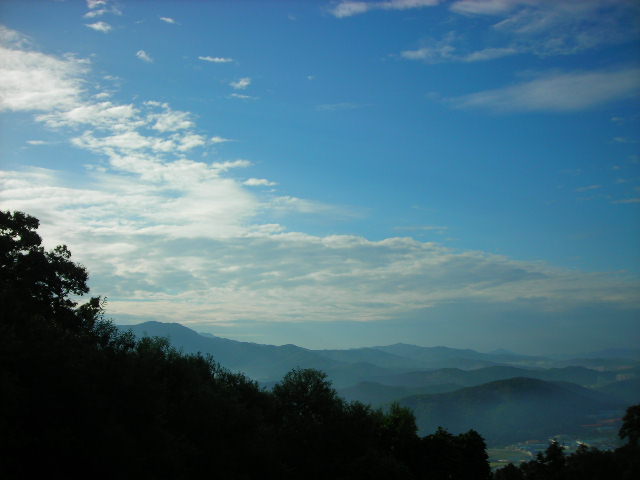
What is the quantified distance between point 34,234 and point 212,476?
2483 centimetres

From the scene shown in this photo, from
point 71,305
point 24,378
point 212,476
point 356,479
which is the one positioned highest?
point 71,305

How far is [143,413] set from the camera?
106 ft

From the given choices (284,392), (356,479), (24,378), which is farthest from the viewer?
(284,392)

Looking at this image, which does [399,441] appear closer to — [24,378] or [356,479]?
[356,479]

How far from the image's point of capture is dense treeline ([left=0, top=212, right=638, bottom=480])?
26797 millimetres

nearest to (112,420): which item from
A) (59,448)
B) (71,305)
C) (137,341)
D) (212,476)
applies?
(59,448)

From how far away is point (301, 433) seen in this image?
48094 millimetres

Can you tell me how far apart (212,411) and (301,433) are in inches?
531

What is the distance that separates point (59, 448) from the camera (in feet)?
84.8

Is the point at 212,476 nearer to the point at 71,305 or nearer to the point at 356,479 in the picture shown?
the point at 356,479

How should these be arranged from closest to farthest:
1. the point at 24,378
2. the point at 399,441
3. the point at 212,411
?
the point at 24,378 < the point at 212,411 < the point at 399,441

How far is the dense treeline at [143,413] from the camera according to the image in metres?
26.8

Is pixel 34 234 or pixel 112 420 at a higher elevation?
pixel 34 234

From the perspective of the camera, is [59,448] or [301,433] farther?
[301,433]
